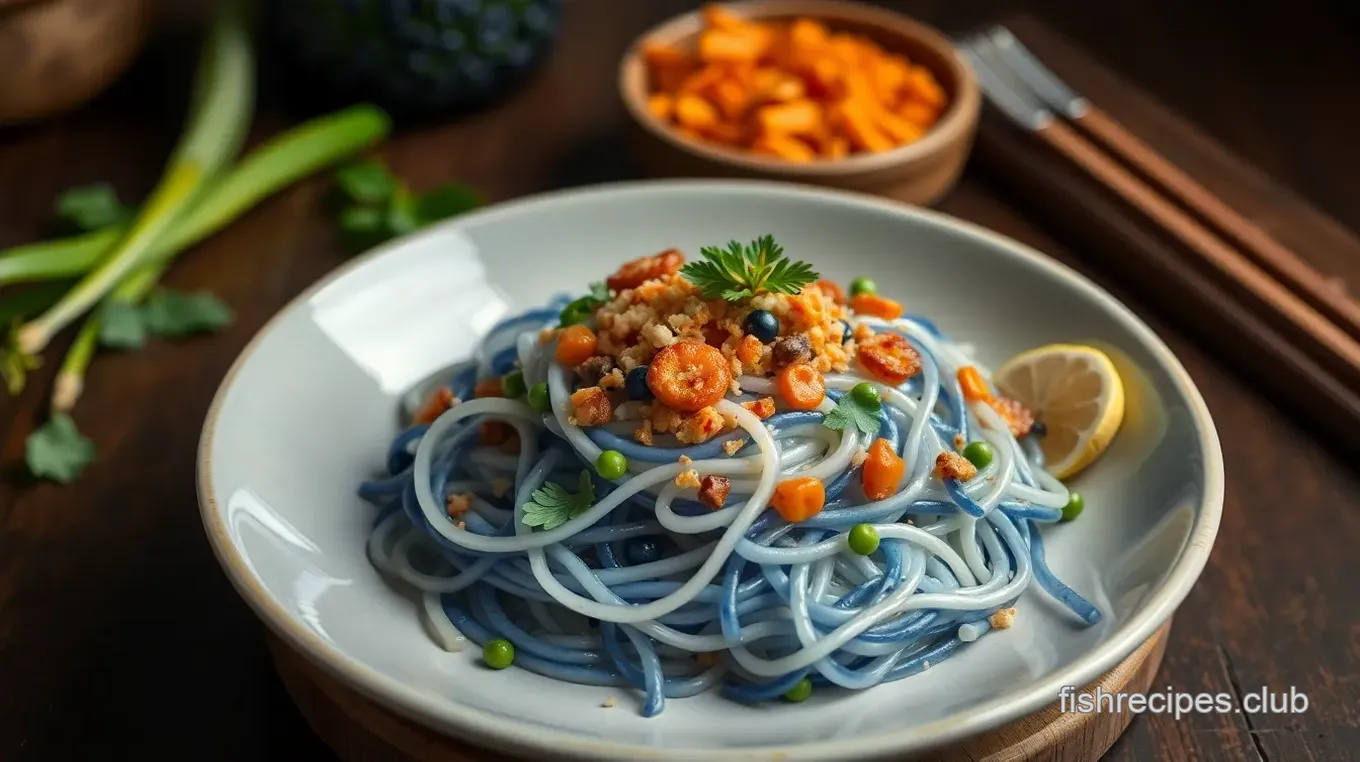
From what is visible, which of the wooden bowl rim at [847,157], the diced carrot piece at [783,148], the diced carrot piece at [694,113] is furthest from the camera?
the diced carrot piece at [694,113]

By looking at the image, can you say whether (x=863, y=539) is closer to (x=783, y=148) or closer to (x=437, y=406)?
(x=437, y=406)

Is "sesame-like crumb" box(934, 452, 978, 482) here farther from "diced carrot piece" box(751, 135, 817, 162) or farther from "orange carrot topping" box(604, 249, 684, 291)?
"diced carrot piece" box(751, 135, 817, 162)

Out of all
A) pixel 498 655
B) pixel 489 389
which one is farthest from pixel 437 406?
pixel 498 655

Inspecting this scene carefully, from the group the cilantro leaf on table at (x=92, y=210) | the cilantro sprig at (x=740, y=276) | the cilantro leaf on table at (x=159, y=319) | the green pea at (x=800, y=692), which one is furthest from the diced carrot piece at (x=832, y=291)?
the cilantro leaf on table at (x=92, y=210)

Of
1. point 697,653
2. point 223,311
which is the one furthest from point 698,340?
point 223,311

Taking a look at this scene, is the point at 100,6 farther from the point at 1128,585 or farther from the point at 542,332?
the point at 1128,585

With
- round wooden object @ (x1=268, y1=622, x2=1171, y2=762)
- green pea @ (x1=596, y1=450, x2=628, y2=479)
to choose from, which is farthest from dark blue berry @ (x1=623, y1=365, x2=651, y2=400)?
round wooden object @ (x1=268, y1=622, x2=1171, y2=762)

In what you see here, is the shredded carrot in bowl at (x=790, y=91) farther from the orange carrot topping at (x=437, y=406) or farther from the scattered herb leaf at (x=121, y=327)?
the scattered herb leaf at (x=121, y=327)
